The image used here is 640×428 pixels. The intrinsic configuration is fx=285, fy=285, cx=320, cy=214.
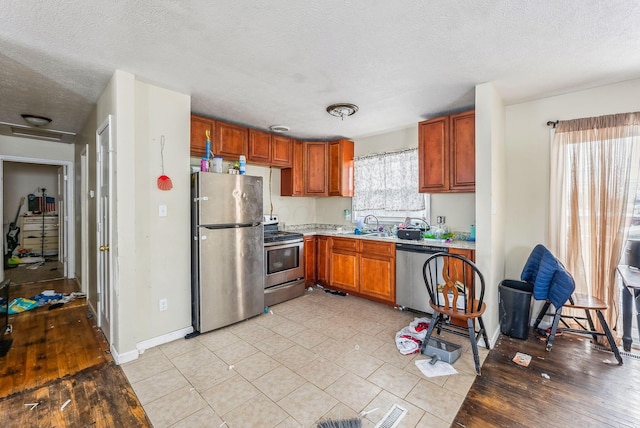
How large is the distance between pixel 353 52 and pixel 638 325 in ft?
10.6

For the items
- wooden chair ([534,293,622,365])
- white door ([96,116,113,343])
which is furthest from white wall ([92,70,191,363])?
wooden chair ([534,293,622,365])

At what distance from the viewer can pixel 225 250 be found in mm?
3029

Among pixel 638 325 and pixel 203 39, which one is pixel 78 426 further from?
pixel 638 325

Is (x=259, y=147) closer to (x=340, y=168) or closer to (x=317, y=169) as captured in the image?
(x=317, y=169)

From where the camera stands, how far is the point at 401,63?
2240mm

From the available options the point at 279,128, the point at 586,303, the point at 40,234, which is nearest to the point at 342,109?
the point at 279,128

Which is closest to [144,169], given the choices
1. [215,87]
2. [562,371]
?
[215,87]

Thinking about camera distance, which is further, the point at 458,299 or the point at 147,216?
the point at 458,299

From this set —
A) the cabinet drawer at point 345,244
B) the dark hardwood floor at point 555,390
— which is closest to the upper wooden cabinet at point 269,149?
the cabinet drawer at point 345,244

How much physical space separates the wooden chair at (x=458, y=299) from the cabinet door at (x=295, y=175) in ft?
7.80

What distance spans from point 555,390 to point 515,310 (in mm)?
829

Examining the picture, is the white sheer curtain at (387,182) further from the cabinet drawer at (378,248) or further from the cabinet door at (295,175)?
the cabinet door at (295,175)

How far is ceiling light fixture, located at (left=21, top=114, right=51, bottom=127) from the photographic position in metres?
3.34

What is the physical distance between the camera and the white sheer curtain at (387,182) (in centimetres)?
405
